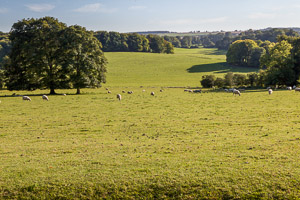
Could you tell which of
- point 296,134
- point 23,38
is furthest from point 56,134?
point 23,38

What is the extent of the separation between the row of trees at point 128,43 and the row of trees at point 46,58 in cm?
10156

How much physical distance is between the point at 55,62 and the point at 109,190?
39330 millimetres

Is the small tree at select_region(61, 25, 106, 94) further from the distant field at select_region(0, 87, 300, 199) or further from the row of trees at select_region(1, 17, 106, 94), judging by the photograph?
the distant field at select_region(0, 87, 300, 199)

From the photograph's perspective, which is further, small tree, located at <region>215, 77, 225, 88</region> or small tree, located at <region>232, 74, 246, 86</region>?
small tree, located at <region>232, 74, 246, 86</region>

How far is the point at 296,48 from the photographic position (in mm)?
58906

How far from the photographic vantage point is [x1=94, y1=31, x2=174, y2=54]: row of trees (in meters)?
146

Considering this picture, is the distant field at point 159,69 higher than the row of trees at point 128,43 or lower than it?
lower

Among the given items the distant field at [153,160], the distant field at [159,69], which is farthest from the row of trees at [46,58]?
the distant field at [159,69]

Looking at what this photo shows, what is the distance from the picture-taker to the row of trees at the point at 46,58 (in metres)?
43.8

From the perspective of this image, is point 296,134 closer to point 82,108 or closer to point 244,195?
point 244,195

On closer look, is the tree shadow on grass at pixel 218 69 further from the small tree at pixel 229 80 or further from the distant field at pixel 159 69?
the small tree at pixel 229 80

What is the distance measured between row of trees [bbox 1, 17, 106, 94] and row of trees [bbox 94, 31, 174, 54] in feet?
333

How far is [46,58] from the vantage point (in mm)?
44938

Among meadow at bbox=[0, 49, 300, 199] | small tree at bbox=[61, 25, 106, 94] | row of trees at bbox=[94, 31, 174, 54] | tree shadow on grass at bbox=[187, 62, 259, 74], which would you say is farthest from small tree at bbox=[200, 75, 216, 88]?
row of trees at bbox=[94, 31, 174, 54]
